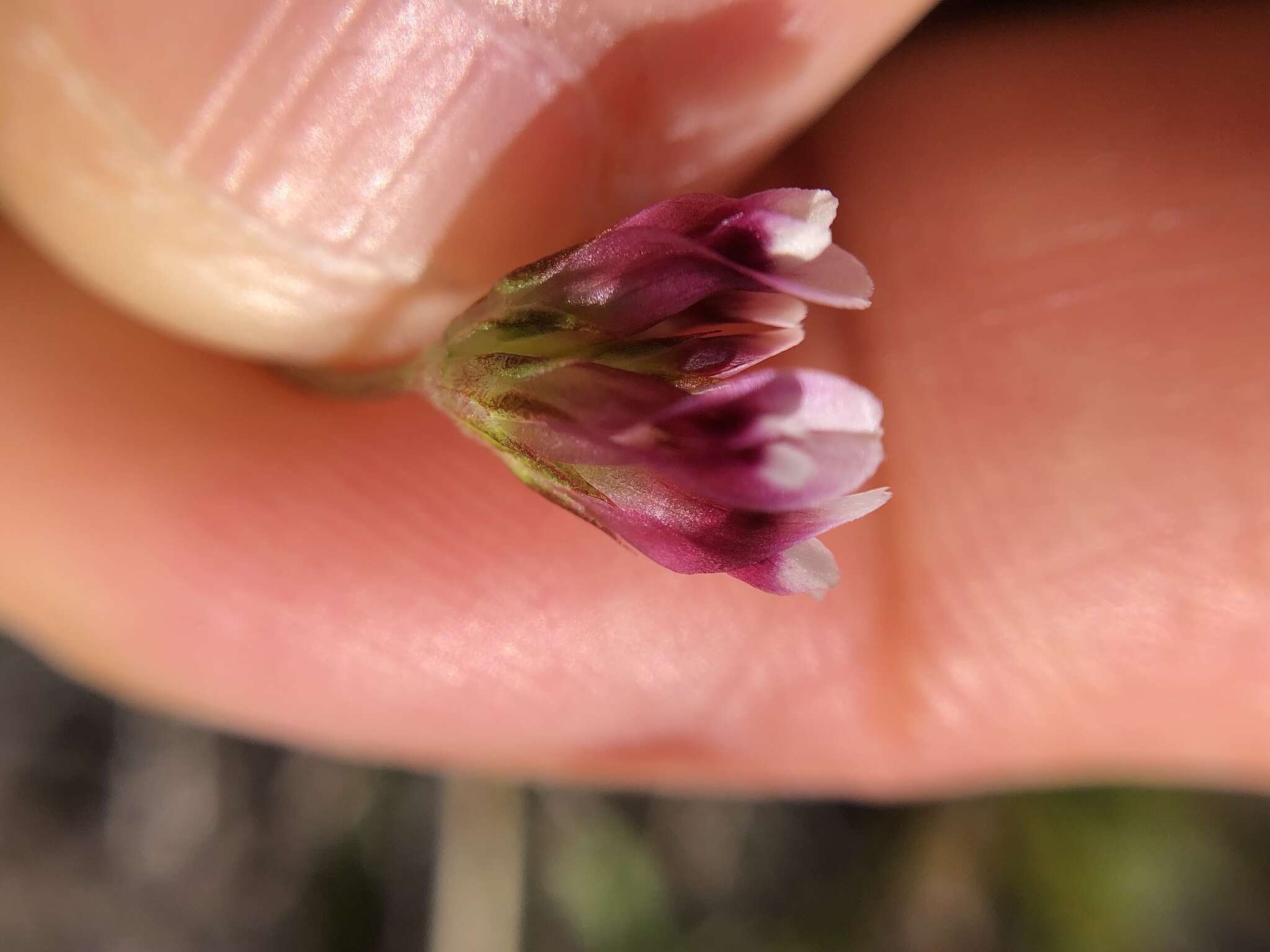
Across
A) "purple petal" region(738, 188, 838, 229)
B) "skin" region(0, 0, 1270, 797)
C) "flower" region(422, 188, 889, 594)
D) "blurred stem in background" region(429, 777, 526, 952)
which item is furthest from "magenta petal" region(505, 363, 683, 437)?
"blurred stem in background" region(429, 777, 526, 952)

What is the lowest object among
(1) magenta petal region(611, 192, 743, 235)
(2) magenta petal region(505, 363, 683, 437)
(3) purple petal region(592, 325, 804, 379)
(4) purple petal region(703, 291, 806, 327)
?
(2) magenta petal region(505, 363, 683, 437)

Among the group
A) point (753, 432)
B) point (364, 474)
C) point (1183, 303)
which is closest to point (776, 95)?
point (753, 432)

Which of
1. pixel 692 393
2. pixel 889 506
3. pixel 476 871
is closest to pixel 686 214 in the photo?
pixel 692 393

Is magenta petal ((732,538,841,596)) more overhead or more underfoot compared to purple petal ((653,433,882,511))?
more underfoot

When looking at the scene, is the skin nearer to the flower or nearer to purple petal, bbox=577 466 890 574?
the flower

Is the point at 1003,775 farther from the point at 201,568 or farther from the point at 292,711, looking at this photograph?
the point at 201,568
